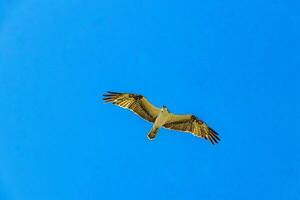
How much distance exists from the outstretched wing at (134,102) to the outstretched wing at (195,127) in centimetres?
112

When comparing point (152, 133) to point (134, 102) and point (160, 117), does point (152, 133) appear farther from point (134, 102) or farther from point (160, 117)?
point (134, 102)

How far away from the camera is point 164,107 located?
20469 mm

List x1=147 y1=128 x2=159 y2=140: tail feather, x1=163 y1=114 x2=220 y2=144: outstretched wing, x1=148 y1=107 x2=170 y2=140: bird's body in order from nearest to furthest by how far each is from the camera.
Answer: x1=147 y1=128 x2=159 y2=140: tail feather, x1=148 y1=107 x2=170 y2=140: bird's body, x1=163 y1=114 x2=220 y2=144: outstretched wing

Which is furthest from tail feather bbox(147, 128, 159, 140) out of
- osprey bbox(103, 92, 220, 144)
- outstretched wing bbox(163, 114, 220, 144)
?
outstretched wing bbox(163, 114, 220, 144)

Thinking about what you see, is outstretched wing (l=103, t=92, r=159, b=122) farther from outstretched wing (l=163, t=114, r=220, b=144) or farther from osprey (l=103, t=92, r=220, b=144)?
outstretched wing (l=163, t=114, r=220, b=144)

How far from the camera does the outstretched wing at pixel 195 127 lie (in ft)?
68.6

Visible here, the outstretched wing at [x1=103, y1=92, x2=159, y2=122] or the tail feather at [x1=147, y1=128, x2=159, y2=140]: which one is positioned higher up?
the outstretched wing at [x1=103, y1=92, x2=159, y2=122]

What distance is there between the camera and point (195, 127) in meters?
21.1

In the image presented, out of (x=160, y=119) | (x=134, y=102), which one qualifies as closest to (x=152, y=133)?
(x=160, y=119)

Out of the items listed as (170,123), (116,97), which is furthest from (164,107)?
(116,97)

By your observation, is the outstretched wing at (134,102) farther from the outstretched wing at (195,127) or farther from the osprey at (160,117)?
the outstretched wing at (195,127)

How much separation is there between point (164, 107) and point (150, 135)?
5.10 ft

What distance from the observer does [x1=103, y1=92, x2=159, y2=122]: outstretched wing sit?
20.6 m

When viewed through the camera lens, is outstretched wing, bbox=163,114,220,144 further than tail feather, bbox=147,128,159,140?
Yes
